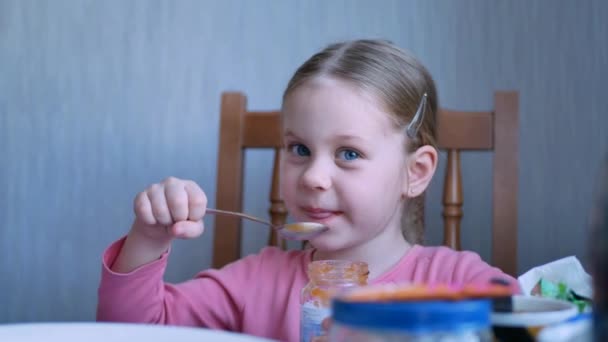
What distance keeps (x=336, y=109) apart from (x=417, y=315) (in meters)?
0.60

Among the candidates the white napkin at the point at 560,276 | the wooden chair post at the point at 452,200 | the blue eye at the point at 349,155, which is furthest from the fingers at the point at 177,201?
the wooden chair post at the point at 452,200

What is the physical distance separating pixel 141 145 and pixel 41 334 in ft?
3.27

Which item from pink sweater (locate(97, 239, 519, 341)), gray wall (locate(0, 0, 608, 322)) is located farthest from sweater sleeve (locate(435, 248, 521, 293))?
gray wall (locate(0, 0, 608, 322))

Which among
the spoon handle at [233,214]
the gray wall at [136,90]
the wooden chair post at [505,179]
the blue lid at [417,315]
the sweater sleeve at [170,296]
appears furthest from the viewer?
the gray wall at [136,90]

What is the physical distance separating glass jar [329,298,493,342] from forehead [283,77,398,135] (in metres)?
0.57

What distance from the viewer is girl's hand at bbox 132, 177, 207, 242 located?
0.70 meters

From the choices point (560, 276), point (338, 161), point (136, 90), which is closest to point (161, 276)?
point (338, 161)

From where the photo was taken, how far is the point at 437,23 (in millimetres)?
1354

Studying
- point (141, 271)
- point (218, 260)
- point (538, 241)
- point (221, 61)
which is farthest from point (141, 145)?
point (538, 241)

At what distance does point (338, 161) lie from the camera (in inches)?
32.9

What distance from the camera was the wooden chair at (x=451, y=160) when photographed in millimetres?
1080

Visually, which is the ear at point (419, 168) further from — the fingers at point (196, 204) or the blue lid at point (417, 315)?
the blue lid at point (417, 315)

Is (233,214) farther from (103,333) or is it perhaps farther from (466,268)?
(466,268)

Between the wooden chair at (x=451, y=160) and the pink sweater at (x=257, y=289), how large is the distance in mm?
173
